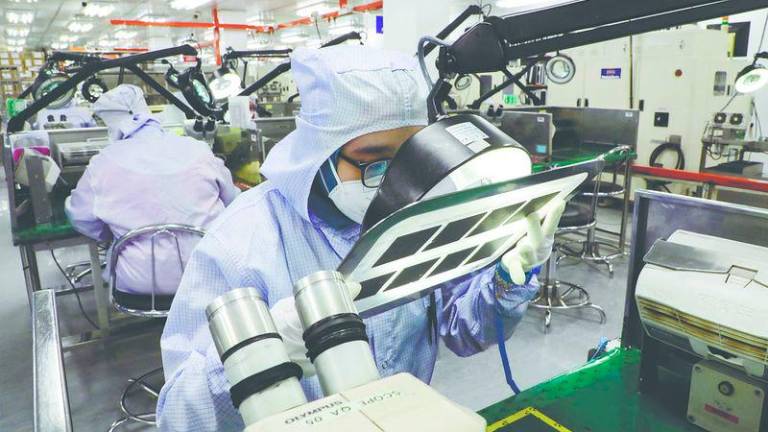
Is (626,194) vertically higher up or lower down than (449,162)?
lower down

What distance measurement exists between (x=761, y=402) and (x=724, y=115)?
476 cm

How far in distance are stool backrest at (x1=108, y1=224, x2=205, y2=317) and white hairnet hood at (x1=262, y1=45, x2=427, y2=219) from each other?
1.38m

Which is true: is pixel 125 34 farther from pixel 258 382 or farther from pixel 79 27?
pixel 258 382

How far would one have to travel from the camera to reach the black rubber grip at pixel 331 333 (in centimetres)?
50

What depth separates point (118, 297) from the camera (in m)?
2.41

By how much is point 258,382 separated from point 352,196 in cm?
62

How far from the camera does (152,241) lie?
7.59 feet

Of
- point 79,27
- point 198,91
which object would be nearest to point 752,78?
point 198,91

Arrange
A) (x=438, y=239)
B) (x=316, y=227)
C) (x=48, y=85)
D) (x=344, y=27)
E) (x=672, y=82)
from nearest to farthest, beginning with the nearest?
(x=438, y=239) → (x=316, y=227) → (x=48, y=85) → (x=672, y=82) → (x=344, y=27)

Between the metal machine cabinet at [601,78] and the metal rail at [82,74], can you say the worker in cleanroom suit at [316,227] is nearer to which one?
the metal rail at [82,74]

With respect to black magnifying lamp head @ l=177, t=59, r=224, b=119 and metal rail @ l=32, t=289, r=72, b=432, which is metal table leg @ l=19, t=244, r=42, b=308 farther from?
metal rail @ l=32, t=289, r=72, b=432

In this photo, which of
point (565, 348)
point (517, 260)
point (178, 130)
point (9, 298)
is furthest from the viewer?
point (178, 130)

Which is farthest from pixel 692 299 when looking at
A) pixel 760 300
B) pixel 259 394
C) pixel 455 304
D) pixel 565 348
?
pixel 565 348

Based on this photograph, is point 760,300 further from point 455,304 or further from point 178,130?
point 178,130
